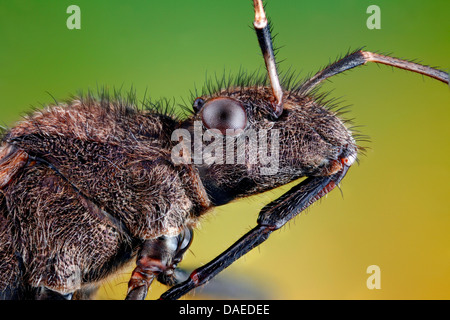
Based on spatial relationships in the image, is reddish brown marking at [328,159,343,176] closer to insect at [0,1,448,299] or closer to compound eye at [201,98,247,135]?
insect at [0,1,448,299]

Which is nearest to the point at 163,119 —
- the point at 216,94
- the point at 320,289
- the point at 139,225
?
the point at 216,94

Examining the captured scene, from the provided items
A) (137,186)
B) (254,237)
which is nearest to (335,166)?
(254,237)

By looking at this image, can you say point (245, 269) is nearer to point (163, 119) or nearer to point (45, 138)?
point (163, 119)

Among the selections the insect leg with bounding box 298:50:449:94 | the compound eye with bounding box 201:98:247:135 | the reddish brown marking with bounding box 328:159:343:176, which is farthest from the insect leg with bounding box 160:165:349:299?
the insect leg with bounding box 298:50:449:94

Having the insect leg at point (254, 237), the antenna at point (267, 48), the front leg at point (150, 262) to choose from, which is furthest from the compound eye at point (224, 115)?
the front leg at point (150, 262)

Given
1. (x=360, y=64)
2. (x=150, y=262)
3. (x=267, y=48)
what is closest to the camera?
(x=267, y=48)

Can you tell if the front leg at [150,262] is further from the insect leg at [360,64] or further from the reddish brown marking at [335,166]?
the insect leg at [360,64]

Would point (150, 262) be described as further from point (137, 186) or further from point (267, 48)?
point (267, 48)

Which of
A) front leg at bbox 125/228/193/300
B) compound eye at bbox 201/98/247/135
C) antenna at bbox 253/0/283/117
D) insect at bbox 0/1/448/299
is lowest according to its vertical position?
front leg at bbox 125/228/193/300
